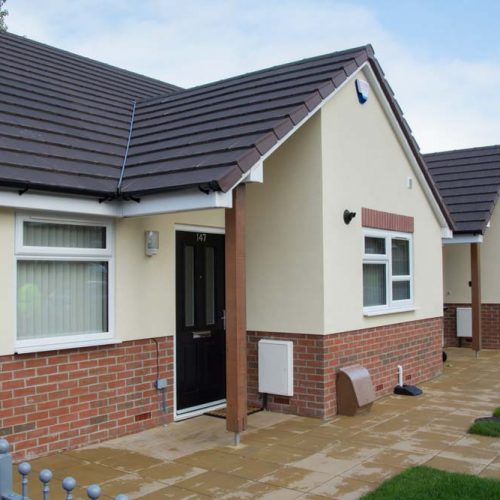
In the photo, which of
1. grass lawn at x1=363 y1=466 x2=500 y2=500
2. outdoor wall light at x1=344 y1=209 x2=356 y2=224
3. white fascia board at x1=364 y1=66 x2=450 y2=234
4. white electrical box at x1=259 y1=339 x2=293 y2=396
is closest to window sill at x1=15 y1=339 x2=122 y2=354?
white electrical box at x1=259 y1=339 x2=293 y2=396

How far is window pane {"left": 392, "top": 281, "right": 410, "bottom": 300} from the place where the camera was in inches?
415

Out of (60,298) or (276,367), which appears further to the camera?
(276,367)

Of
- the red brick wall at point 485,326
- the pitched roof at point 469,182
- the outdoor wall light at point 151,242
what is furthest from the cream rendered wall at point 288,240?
the red brick wall at point 485,326

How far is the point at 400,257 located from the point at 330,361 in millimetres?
3263

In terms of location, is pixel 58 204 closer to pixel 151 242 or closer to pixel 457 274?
pixel 151 242

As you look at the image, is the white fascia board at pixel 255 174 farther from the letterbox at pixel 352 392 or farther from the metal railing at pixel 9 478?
the metal railing at pixel 9 478

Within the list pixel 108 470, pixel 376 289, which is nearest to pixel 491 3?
pixel 376 289

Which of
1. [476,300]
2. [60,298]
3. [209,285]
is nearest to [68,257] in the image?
[60,298]

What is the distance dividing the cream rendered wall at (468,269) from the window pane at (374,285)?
22.7 feet

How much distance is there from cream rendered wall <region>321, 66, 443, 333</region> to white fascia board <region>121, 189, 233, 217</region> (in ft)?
7.96

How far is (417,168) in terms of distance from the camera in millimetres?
11070

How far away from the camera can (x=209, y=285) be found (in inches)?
345

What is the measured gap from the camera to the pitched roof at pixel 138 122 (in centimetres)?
660

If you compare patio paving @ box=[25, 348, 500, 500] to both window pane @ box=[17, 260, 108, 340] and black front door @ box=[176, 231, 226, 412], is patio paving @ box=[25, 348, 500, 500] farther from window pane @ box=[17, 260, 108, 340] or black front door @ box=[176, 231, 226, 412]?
window pane @ box=[17, 260, 108, 340]
